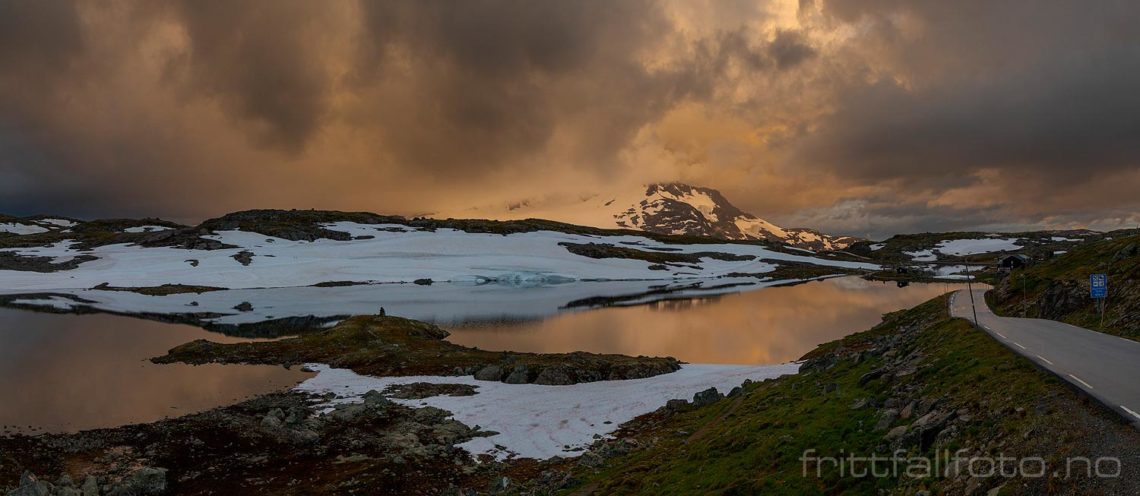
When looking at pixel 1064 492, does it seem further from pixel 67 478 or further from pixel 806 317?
pixel 806 317

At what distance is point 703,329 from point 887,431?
6739 centimetres

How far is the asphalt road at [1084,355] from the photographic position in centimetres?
1545

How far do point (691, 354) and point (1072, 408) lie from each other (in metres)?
52.0

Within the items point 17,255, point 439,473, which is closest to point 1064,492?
point 439,473

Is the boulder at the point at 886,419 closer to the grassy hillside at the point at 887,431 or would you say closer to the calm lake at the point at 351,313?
the grassy hillside at the point at 887,431

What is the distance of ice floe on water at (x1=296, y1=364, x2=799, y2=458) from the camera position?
32.6 metres

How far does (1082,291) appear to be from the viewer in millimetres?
38531

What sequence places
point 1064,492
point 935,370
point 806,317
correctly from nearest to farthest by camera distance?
point 1064,492 < point 935,370 < point 806,317

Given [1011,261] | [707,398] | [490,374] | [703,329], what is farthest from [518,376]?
[1011,261]

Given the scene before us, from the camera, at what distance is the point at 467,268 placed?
188 m

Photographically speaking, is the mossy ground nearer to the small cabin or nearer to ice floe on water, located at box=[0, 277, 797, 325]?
ice floe on water, located at box=[0, 277, 797, 325]

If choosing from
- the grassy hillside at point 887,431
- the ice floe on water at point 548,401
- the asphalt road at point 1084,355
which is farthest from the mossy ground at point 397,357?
the asphalt road at point 1084,355

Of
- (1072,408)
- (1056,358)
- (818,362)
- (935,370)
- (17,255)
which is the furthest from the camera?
(17,255)

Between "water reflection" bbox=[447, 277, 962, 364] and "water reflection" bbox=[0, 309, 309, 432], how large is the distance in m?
30.7
